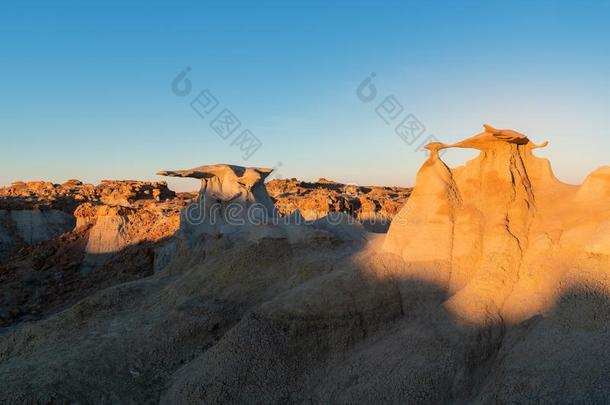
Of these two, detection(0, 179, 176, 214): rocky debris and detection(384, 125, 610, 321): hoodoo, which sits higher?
detection(0, 179, 176, 214): rocky debris

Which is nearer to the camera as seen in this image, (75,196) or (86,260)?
(86,260)

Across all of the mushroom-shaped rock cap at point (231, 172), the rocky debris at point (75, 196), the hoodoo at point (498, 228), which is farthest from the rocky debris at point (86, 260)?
the hoodoo at point (498, 228)

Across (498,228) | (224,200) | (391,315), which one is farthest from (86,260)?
(498,228)

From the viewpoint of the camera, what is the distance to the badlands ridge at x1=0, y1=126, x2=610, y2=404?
5066mm

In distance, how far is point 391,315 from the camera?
6.49 m

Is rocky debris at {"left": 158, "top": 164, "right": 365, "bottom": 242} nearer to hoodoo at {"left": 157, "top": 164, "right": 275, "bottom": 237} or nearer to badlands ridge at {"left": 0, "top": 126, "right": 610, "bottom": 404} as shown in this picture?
hoodoo at {"left": 157, "top": 164, "right": 275, "bottom": 237}

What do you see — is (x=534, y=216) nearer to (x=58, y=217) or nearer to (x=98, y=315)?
Result: (x=98, y=315)

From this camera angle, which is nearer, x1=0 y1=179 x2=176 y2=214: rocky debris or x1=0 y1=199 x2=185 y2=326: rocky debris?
x1=0 y1=199 x2=185 y2=326: rocky debris

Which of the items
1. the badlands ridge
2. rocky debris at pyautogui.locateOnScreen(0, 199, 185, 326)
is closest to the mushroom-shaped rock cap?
rocky debris at pyautogui.locateOnScreen(0, 199, 185, 326)

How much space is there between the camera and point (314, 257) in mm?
8383

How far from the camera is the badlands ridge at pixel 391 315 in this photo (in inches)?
199

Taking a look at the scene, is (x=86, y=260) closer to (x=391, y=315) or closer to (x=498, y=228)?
(x=391, y=315)

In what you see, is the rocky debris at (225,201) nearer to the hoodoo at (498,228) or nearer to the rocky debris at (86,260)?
the rocky debris at (86,260)

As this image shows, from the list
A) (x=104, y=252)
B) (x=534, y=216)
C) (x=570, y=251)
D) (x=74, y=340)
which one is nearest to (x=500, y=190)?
(x=534, y=216)
